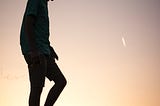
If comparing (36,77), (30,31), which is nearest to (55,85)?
(36,77)

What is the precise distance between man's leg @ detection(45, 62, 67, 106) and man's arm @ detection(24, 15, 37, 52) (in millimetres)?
162

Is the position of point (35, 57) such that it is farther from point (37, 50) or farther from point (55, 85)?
point (55, 85)

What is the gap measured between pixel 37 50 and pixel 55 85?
199 millimetres

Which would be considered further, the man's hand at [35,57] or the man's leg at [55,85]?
the man's leg at [55,85]

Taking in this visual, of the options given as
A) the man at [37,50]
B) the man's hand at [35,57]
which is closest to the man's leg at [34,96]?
the man at [37,50]

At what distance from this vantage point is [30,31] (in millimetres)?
1441

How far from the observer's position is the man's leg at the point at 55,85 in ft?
5.04

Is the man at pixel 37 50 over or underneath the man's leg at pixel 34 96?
over

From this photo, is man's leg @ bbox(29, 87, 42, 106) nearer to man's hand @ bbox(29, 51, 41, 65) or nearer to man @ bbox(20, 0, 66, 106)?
man @ bbox(20, 0, 66, 106)

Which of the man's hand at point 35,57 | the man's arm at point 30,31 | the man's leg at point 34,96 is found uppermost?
the man's arm at point 30,31

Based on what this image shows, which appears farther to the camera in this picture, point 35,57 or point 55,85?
point 55,85

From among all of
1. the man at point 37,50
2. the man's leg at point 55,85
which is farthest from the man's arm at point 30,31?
the man's leg at point 55,85

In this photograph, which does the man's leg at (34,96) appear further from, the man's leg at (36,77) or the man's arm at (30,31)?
the man's arm at (30,31)

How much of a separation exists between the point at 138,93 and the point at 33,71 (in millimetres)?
1533
